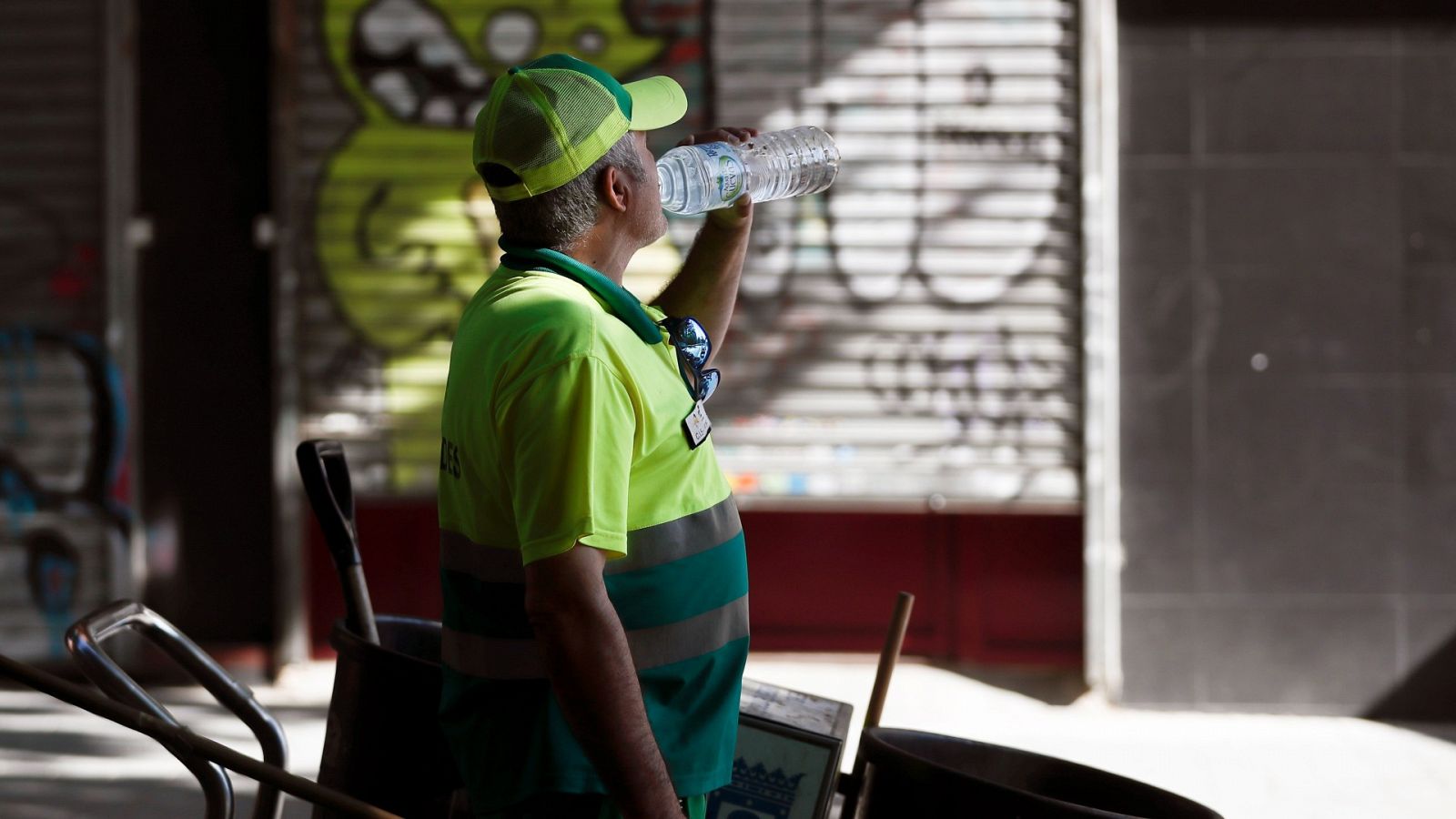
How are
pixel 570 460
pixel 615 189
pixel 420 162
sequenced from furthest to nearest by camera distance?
1. pixel 420 162
2. pixel 615 189
3. pixel 570 460

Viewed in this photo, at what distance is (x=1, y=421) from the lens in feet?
21.9

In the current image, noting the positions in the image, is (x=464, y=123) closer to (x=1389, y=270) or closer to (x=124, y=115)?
(x=124, y=115)

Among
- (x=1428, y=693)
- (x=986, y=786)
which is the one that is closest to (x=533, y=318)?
(x=986, y=786)

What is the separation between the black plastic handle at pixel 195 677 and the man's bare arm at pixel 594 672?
90 cm

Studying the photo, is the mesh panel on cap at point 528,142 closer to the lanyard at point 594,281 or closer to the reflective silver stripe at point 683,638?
the lanyard at point 594,281

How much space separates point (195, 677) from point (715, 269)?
4.46 feet

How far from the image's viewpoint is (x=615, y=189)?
85.4 inches

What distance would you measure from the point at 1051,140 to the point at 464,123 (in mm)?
2718

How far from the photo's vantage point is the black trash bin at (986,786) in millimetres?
2123

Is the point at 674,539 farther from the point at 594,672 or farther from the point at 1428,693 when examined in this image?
the point at 1428,693

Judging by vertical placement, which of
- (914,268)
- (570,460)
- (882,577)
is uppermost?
(914,268)

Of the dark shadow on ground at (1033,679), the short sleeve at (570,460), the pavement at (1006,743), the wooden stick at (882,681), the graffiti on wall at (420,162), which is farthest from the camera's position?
the graffiti on wall at (420,162)

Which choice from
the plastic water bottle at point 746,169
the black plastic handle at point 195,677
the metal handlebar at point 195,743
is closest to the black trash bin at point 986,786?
the metal handlebar at point 195,743

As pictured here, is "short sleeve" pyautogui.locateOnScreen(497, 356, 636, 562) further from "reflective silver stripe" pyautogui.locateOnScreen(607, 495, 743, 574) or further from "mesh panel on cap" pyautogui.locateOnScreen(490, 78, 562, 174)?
"mesh panel on cap" pyautogui.locateOnScreen(490, 78, 562, 174)
